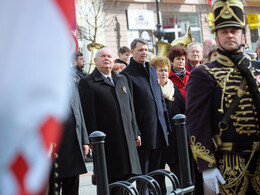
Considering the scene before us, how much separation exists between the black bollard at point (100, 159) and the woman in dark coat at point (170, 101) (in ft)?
6.50

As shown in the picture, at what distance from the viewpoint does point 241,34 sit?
11.0 feet

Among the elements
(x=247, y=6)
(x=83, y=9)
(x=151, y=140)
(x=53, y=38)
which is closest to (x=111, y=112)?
(x=151, y=140)

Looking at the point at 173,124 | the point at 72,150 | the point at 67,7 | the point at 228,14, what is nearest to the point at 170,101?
the point at 173,124

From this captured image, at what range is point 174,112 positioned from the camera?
6613mm

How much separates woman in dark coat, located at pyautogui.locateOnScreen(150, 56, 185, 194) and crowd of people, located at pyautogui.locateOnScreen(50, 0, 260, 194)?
0.04ft

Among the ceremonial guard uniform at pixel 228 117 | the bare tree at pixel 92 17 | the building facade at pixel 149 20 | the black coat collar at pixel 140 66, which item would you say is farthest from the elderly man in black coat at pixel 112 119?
the building facade at pixel 149 20

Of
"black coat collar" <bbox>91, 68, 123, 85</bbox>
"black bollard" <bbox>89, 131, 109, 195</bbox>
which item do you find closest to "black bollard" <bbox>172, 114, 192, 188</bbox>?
"black coat collar" <bbox>91, 68, 123, 85</bbox>

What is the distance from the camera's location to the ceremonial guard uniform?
316cm

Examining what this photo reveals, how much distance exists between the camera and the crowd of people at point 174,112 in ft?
10.4

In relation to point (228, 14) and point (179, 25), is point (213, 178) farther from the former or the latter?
point (179, 25)

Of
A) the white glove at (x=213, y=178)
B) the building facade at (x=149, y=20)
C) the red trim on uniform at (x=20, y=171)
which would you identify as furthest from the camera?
the building facade at (x=149, y=20)

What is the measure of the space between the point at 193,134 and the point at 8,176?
270 centimetres

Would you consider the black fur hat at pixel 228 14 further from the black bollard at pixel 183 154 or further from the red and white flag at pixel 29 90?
the red and white flag at pixel 29 90

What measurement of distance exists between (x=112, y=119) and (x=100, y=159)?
1080mm
